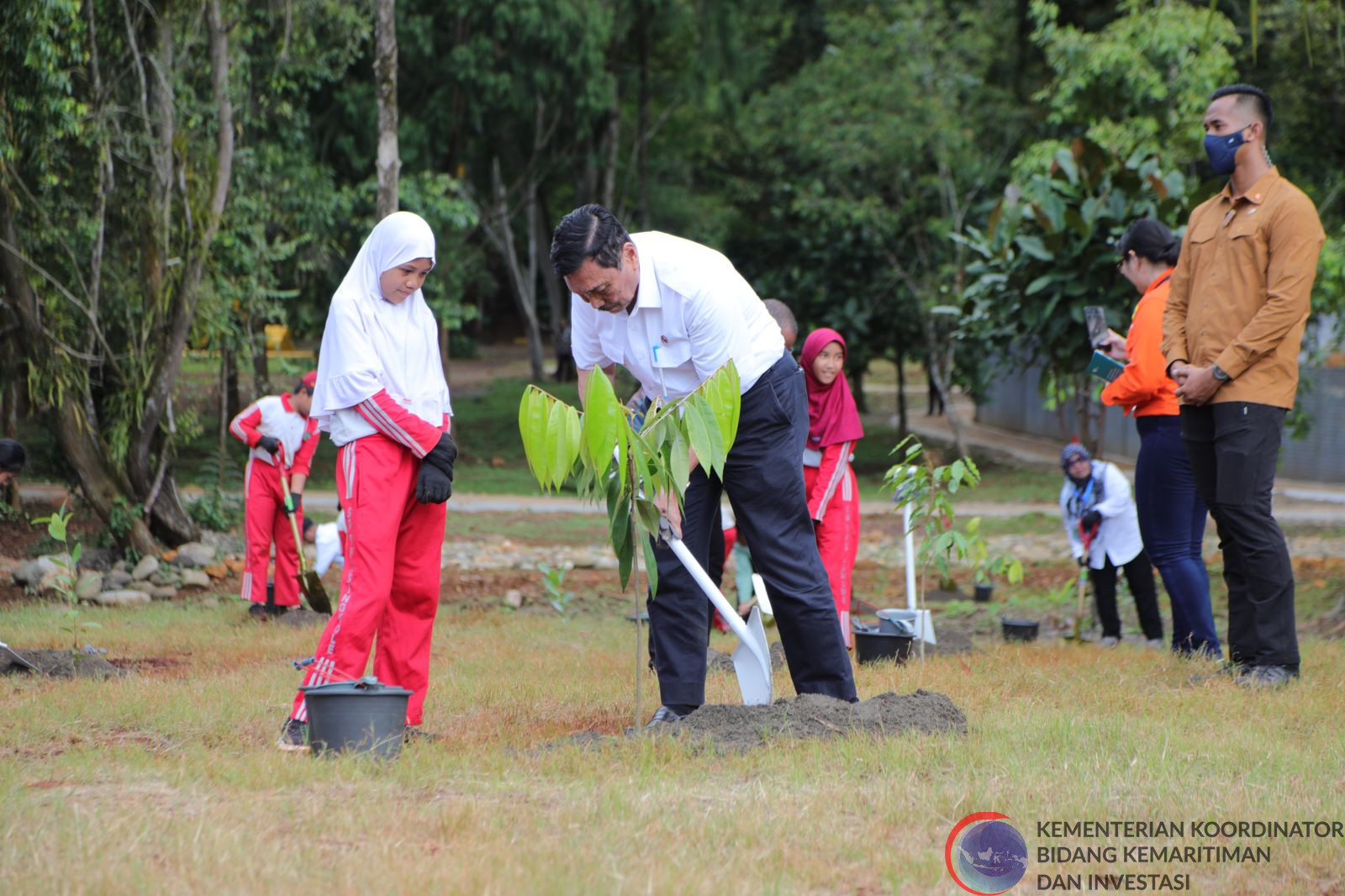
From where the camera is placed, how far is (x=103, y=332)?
1214cm

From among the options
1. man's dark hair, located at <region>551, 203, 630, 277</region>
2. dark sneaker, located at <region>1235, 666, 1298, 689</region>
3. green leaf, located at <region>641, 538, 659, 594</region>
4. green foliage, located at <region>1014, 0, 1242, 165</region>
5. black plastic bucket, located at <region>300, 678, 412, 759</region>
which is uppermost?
green foliage, located at <region>1014, 0, 1242, 165</region>

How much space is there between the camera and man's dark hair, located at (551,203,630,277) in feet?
15.2

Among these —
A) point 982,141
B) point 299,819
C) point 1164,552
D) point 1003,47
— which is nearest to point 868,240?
point 982,141

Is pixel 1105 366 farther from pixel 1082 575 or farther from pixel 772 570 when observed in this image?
pixel 772 570

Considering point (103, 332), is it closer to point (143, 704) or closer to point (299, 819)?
point (143, 704)

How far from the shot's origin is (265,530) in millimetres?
9758

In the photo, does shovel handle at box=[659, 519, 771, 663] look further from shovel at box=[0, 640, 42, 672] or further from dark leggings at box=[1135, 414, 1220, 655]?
shovel at box=[0, 640, 42, 672]

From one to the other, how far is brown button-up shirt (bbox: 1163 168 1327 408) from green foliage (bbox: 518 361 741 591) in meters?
2.54

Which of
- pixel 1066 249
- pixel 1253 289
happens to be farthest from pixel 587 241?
pixel 1066 249

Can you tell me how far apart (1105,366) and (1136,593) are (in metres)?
2.23

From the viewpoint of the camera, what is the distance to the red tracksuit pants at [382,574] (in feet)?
16.2

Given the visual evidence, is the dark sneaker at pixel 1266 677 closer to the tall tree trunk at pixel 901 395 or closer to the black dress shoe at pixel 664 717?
the black dress shoe at pixel 664 717

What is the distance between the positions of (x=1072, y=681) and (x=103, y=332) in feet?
31.0

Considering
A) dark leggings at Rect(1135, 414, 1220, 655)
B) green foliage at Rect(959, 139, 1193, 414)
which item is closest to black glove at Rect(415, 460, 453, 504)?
dark leggings at Rect(1135, 414, 1220, 655)
